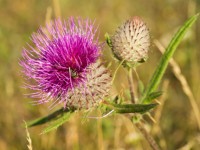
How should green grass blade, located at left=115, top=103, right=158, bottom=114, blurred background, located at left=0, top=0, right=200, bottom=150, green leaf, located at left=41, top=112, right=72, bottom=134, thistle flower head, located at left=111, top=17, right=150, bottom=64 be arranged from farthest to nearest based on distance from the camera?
1. blurred background, located at left=0, top=0, right=200, bottom=150
2. thistle flower head, located at left=111, top=17, right=150, bottom=64
3. green leaf, located at left=41, top=112, right=72, bottom=134
4. green grass blade, located at left=115, top=103, right=158, bottom=114

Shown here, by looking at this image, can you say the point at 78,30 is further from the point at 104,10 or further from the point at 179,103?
the point at 104,10

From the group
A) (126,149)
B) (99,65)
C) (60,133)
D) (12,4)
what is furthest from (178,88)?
(12,4)

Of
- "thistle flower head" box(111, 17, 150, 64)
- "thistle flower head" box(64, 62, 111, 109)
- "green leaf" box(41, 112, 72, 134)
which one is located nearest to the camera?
"green leaf" box(41, 112, 72, 134)

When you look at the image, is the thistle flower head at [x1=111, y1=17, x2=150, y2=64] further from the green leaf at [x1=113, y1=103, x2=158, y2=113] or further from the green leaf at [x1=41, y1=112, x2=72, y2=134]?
the green leaf at [x1=41, y1=112, x2=72, y2=134]

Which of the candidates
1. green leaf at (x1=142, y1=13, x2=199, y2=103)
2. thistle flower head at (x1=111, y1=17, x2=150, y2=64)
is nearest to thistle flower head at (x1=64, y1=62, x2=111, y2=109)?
thistle flower head at (x1=111, y1=17, x2=150, y2=64)

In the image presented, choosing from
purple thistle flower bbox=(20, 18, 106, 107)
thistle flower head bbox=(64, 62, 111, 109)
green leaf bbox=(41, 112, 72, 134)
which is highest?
purple thistle flower bbox=(20, 18, 106, 107)

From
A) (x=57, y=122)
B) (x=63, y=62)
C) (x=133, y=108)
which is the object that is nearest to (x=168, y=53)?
(x=133, y=108)
